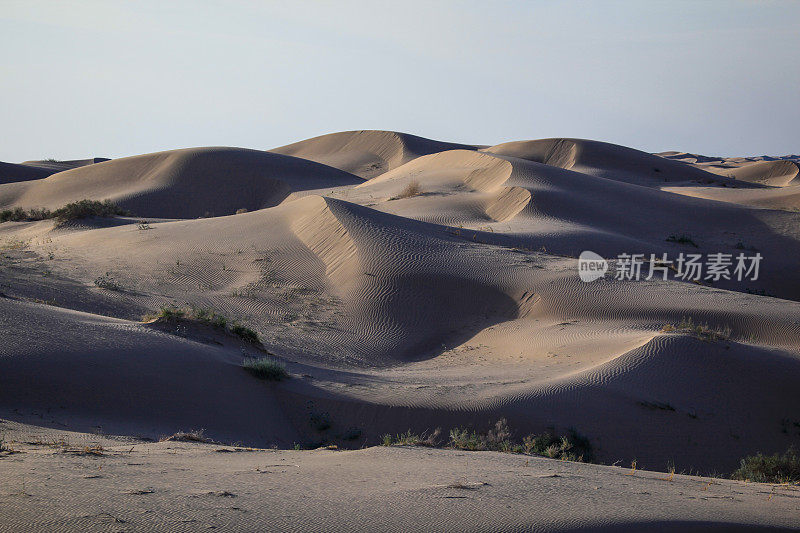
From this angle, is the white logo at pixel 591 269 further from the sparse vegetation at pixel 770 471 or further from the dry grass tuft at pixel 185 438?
the dry grass tuft at pixel 185 438

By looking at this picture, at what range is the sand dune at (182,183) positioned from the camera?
3641 cm

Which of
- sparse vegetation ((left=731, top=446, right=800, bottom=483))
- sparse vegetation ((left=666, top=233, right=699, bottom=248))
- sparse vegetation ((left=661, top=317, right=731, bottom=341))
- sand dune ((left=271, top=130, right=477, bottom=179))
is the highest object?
sand dune ((left=271, top=130, right=477, bottom=179))

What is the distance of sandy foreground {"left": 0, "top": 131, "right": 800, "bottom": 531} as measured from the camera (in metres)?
4.28

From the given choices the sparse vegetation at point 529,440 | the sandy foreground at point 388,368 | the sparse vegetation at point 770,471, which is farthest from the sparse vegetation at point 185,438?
the sparse vegetation at point 770,471

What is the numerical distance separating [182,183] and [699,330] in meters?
32.7

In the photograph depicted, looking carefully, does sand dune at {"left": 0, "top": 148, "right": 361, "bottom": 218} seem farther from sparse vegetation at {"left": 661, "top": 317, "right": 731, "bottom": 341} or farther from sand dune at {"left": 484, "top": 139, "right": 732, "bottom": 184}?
sparse vegetation at {"left": 661, "top": 317, "right": 731, "bottom": 341}

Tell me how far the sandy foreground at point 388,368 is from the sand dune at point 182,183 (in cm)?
1174

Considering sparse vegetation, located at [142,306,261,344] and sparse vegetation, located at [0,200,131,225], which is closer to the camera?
sparse vegetation, located at [142,306,261,344]

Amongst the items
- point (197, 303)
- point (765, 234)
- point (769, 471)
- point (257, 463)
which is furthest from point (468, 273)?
point (765, 234)

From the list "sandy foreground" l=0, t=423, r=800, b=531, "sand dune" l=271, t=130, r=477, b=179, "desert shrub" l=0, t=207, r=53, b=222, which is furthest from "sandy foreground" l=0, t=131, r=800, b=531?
"sand dune" l=271, t=130, r=477, b=179

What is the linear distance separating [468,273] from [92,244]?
36.9 feet

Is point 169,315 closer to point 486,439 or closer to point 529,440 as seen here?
point 486,439

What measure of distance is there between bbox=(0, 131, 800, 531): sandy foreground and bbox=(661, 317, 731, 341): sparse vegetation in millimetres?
93

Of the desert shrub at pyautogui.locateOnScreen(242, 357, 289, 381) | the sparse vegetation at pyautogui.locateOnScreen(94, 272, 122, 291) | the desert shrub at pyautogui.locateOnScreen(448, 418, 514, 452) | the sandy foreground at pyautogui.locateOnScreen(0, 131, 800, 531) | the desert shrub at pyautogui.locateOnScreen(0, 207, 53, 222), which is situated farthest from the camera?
the desert shrub at pyautogui.locateOnScreen(0, 207, 53, 222)
